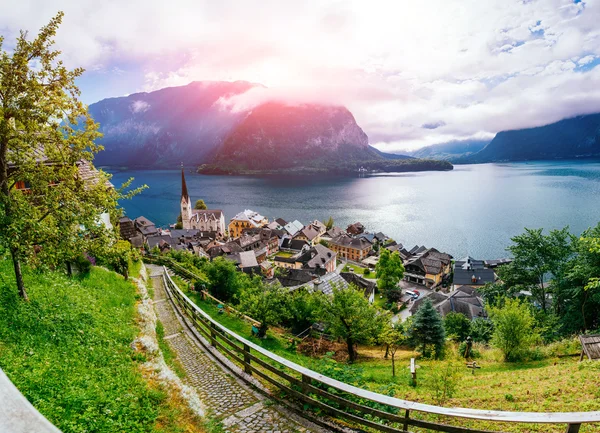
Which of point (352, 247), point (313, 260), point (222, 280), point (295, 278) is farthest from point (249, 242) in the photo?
point (222, 280)

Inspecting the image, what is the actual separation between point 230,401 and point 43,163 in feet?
28.3

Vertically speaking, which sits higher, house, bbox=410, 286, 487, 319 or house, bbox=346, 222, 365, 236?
house, bbox=346, 222, 365, 236

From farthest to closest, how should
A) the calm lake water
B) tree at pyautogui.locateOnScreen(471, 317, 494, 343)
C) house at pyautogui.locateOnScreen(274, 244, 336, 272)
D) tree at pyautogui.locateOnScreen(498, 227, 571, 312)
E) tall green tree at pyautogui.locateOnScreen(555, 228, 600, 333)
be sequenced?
the calm lake water < house at pyautogui.locateOnScreen(274, 244, 336, 272) < tree at pyautogui.locateOnScreen(498, 227, 571, 312) < tree at pyautogui.locateOnScreen(471, 317, 494, 343) < tall green tree at pyautogui.locateOnScreen(555, 228, 600, 333)

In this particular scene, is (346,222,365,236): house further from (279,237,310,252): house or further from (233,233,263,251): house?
(233,233,263,251): house

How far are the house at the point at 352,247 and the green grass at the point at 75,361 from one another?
200 feet

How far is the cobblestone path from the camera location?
6438mm

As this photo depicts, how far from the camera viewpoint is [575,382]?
943 centimetres

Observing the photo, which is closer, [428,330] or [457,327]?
[428,330]

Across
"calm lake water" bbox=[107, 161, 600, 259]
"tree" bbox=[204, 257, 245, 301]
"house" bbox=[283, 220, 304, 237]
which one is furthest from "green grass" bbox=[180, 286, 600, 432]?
"house" bbox=[283, 220, 304, 237]

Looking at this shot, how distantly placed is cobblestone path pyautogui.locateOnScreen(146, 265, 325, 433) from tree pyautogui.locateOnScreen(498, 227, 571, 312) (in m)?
26.1

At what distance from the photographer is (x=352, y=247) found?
235 feet

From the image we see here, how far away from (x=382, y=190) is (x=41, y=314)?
17536 centimetres

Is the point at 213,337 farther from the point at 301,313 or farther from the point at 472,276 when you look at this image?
the point at 472,276

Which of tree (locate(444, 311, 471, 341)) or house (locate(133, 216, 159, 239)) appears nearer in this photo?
tree (locate(444, 311, 471, 341))
